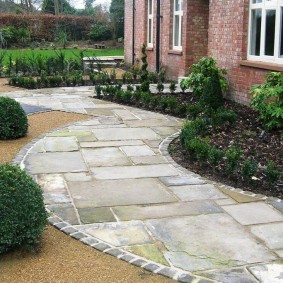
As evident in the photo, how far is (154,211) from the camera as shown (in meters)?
4.53

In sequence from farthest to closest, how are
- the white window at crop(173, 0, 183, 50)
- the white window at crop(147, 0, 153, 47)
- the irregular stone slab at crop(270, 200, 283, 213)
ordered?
the white window at crop(147, 0, 153, 47) → the white window at crop(173, 0, 183, 50) → the irregular stone slab at crop(270, 200, 283, 213)

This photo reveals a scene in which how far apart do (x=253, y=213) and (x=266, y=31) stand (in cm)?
560

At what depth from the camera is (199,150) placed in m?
5.89

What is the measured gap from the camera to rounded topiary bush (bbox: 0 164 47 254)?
134 inches

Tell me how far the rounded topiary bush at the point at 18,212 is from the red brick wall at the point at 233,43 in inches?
251

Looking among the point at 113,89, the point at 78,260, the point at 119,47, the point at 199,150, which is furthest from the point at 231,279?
the point at 119,47

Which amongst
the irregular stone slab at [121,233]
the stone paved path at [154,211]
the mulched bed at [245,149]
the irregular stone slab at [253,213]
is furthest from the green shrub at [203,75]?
the irregular stone slab at [121,233]

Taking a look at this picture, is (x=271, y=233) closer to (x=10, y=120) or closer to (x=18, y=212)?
(x=18, y=212)

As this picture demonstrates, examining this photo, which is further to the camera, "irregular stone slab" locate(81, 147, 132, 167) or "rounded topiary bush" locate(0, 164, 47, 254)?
"irregular stone slab" locate(81, 147, 132, 167)

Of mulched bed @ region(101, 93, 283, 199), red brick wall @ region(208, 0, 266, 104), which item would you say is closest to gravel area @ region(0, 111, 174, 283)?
mulched bed @ region(101, 93, 283, 199)

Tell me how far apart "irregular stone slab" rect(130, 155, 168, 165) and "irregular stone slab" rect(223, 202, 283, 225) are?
1.78 m

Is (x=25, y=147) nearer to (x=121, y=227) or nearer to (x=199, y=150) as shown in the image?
(x=199, y=150)

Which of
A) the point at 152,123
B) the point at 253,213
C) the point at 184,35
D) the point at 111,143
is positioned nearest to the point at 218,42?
Answer: the point at 184,35

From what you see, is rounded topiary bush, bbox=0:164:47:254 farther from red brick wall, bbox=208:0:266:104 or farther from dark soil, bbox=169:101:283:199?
red brick wall, bbox=208:0:266:104
